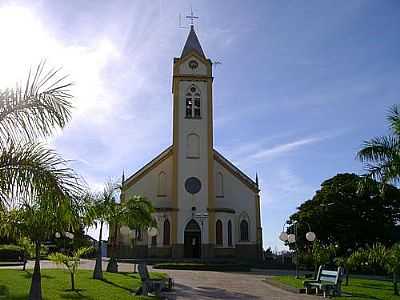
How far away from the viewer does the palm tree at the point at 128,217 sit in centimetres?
2748

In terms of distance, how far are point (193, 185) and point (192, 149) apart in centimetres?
360

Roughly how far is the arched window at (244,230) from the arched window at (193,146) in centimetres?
777

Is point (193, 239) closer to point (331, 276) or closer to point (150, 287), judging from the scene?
point (331, 276)

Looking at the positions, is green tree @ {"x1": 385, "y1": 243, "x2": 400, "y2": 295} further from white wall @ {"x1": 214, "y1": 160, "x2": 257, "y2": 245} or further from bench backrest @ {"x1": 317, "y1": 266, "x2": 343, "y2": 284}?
white wall @ {"x1": 214, "y1": 160, "x2": 257, "y2": 245}

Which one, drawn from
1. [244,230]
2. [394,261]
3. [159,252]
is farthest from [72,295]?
[244,230]

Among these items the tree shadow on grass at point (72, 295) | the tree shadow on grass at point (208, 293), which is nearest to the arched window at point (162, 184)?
the tree shadow on grass at point (208, 293)

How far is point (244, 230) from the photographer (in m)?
48.2

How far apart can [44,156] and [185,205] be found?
37.6 meters

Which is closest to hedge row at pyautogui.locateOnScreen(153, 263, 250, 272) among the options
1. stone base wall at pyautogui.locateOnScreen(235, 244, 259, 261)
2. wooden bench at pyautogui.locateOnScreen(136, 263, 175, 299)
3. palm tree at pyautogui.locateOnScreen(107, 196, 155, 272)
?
palm tree at pyautogui.locateOnScreen(107, 196, 155, 272)

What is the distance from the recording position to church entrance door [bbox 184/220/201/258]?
150 ft

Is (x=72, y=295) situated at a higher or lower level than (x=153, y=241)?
lower

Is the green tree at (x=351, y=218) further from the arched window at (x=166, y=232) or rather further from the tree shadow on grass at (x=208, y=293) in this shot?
the tree shadow on grass at (x=208, y=293)

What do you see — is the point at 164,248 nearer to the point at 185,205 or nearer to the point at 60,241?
the point at 185,205

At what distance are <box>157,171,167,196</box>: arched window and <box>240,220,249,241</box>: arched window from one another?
7987mm
